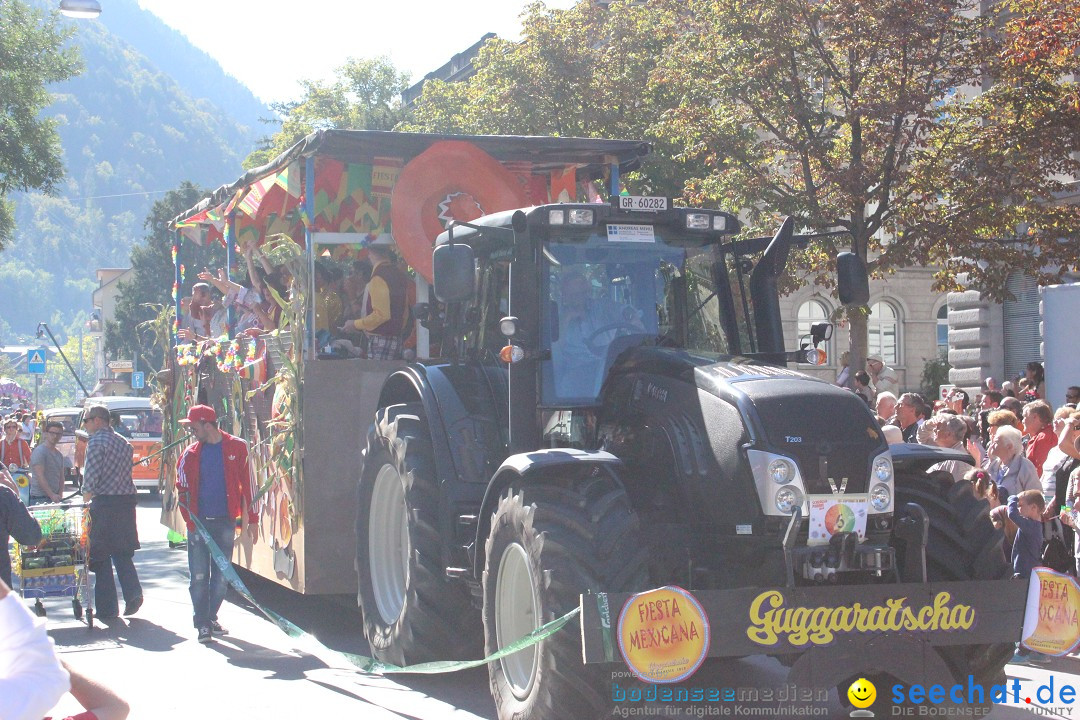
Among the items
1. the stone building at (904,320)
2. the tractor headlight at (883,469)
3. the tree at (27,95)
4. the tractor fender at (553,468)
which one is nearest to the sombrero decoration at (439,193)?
the tractor fender at (553,468)

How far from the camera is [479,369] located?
8.23 meters

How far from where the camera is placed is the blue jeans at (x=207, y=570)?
10.3 metres

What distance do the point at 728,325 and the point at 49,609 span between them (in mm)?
7977

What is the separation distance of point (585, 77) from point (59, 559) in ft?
58.5

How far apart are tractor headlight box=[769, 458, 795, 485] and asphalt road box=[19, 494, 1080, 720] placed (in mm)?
898

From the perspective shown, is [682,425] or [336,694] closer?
[682,425]

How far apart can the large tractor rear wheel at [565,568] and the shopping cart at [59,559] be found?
232 inches

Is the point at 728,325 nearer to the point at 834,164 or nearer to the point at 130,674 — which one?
the point at 130,674

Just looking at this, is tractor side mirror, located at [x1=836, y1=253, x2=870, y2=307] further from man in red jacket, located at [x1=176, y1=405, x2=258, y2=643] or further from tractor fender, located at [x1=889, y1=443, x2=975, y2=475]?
man in red jacket, located at [x1=176, y1=405, x2=258, y2=643]

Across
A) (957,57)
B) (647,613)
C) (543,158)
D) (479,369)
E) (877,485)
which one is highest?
(957,57)

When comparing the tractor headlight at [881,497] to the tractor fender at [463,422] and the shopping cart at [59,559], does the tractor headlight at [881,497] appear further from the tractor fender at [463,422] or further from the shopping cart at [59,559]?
the shopping cart at [59,559]

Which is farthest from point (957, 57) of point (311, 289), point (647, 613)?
point (647, 613)

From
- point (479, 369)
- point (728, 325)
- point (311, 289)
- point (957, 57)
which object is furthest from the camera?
point (957, 57)

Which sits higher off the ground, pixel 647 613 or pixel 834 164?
pixel 834 164
